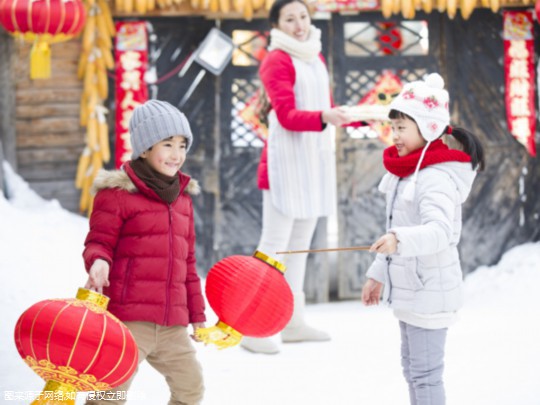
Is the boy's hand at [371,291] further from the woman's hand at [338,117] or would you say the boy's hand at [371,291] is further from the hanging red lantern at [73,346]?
the woman's hand at [338,117]

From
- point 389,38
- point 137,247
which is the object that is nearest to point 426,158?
point 137,247

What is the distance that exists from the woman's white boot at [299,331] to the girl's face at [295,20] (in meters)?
1.48

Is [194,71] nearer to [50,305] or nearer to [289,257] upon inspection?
[289,257]

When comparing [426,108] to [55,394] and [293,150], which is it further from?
[293,150]

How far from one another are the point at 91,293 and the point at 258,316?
0.54 meters

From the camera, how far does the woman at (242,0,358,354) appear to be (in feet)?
14.0

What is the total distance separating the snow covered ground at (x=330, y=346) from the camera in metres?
3.58

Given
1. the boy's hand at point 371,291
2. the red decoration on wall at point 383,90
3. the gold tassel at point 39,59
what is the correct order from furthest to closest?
1. the red decoration on wall at point 383,90
2. the gold tassel at point 39,59
3. the boy's hand at point 371,291

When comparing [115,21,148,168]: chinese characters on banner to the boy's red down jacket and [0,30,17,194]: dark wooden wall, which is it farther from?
the boy's red down jacket

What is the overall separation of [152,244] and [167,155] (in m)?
0.31

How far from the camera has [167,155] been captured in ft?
8.78

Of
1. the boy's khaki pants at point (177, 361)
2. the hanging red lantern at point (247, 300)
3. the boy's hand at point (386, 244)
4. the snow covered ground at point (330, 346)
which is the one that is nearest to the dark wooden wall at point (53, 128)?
the snow covered ground at point (330, 346)

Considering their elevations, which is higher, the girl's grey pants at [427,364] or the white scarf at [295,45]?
the white scarf at [295,45]

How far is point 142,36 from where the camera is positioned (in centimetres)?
607
